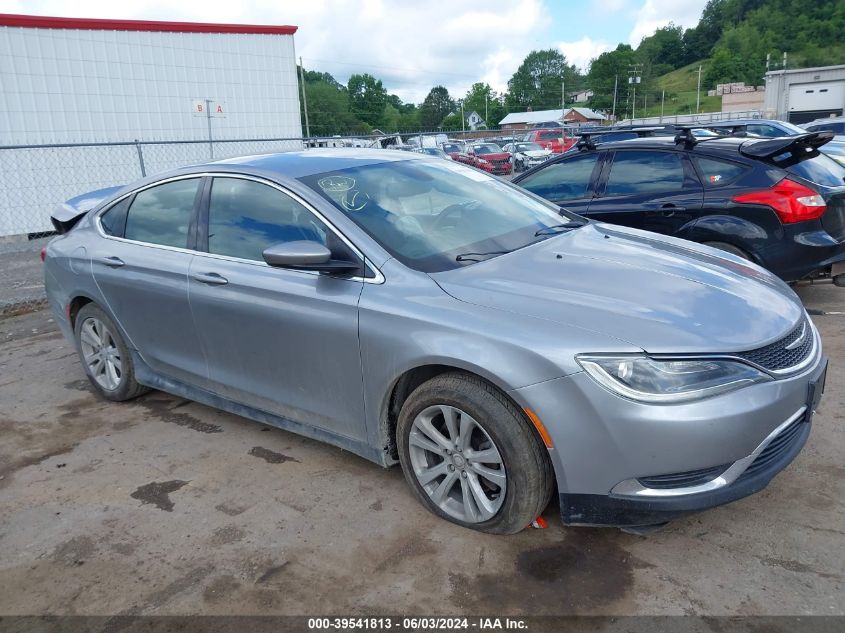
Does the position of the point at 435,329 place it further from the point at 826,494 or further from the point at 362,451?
the point at 826,494

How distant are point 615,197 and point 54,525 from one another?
5038mm

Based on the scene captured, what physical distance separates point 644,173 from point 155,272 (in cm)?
426

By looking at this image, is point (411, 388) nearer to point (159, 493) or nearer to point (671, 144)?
point (159, 493)

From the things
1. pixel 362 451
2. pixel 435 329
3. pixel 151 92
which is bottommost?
pixel 362 451

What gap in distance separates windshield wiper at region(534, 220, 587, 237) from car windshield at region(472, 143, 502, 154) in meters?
23.3

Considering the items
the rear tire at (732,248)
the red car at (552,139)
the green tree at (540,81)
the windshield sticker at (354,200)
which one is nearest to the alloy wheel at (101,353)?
the windshield sticker at (354,200)

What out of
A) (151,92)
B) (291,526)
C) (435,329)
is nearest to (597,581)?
(435,329)

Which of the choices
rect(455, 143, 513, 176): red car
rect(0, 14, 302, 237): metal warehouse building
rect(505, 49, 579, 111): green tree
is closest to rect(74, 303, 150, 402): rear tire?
rect(0, 14, 302, 237): metal warehouse building

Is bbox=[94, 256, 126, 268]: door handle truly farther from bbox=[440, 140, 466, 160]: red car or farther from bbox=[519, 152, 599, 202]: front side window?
bbox=[440, 140, 466, 160]: red car

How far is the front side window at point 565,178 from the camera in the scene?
6.43m

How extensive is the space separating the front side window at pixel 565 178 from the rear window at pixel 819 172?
171 centimetres

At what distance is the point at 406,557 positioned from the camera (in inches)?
110

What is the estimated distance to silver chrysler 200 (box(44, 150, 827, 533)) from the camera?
97.1 inches

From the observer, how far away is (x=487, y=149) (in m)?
27.3
